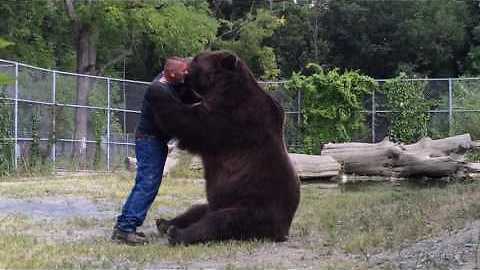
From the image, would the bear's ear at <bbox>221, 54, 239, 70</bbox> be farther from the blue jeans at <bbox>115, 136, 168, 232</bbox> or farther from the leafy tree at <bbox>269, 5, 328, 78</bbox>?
the leafy tree at <bbox>269, 5, 328, 78</bbox>

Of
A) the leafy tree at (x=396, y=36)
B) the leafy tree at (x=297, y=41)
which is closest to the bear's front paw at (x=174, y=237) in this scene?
the leafy tree at (x=396, y=36)

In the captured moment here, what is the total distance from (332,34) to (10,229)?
43769 millimetres

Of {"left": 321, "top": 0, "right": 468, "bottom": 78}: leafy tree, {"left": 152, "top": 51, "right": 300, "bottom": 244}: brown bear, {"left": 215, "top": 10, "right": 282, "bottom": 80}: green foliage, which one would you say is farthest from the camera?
{"left": 321, "top": 0, "right": 468, "bottom": 78}: leafy tree

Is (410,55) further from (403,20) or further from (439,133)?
(439,133)

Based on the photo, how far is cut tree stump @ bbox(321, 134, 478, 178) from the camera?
17.2 meters

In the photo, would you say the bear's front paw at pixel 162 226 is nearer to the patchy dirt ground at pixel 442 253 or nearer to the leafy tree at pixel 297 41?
the patchy dirt ground at pixel 442 253

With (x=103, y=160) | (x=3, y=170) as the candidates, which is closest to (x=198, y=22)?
(x=103, y=160)

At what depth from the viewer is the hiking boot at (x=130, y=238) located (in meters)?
6.98

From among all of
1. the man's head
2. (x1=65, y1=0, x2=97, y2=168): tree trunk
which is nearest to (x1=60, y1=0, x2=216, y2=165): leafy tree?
(x1=65, y1=0, x2=97, y2=168): tree trunk

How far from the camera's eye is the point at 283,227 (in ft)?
23.8

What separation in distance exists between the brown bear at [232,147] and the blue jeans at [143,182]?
339mm

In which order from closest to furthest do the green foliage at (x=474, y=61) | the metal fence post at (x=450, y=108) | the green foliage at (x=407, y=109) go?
the metal fence post at (x=450, y=108) < the green foliage at (x=407, y=109) < the green foliage at (x=474, y=61)

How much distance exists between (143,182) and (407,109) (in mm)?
19566

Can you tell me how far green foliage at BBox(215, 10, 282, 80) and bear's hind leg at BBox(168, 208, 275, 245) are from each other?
31422mm
